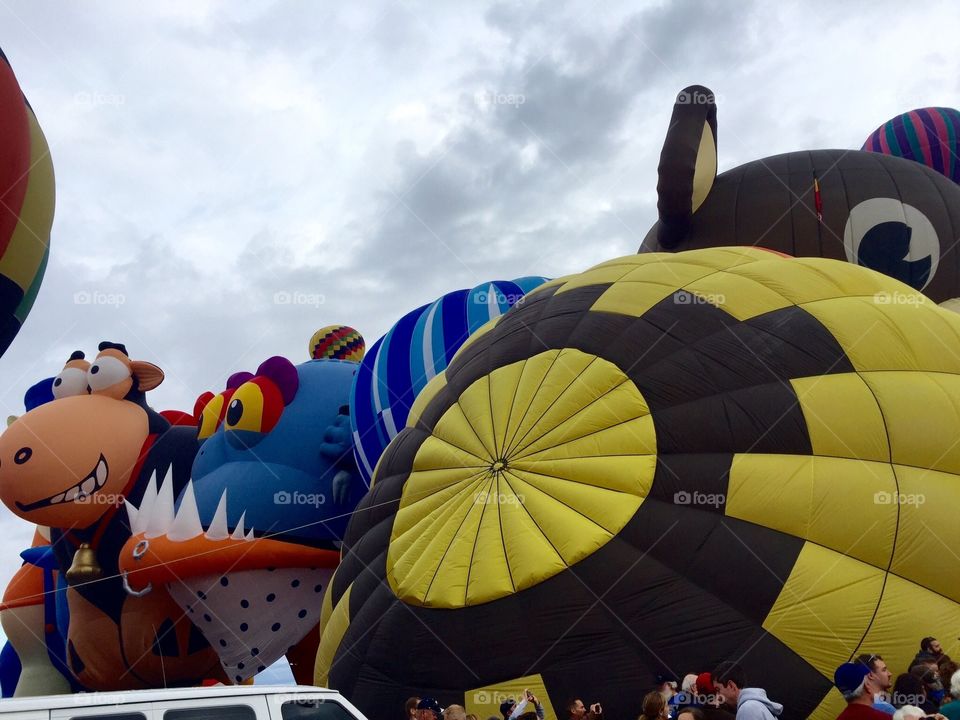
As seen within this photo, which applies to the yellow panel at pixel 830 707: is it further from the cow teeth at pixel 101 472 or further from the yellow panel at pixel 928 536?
the cow teeth at pixel 101 472

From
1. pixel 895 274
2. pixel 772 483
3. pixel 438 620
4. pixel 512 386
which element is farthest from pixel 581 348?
pixel 895 274

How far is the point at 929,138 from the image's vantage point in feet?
39.6

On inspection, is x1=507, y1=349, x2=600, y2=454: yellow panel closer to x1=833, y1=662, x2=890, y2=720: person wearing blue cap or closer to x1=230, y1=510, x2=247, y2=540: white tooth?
x1=833, y1=662, x2=890, y2=720: person wearing blue cap

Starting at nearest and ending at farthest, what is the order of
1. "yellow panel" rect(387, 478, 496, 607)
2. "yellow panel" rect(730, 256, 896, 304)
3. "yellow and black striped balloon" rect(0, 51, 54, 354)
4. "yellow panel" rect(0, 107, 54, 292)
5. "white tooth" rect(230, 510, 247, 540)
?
"yellow panel" rect(387, 478, 496, 607), "yellow panel" rect(730, 256, 896, 304), "yellow and black striped balloon" rect(0, 51, 54, 354), "yellow panel" rect(0, 107, 54, 292), "white tooth" rect(230, 510, 247, 540)

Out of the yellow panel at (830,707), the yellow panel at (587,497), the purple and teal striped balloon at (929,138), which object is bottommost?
the yellow panel at (830,707)

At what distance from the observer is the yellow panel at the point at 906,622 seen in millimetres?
4605

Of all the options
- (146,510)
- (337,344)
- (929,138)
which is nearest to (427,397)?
(146,510)

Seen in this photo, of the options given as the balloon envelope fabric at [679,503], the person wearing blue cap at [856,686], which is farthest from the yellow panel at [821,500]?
the person wearing blue cap at [856,686]

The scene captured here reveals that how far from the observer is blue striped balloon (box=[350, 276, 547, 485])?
898 cm

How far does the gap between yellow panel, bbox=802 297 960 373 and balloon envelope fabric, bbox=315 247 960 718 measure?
0.05 ft

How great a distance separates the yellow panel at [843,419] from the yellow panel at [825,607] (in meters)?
0.65

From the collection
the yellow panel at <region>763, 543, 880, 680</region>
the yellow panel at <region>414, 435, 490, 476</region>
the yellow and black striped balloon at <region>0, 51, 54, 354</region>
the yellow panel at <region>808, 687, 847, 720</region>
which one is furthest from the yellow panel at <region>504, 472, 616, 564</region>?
the yellow and black striped balloon at <region>0, 51, 54, 354</region>

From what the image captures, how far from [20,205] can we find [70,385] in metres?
3.44

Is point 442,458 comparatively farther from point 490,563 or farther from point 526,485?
point 490,563
